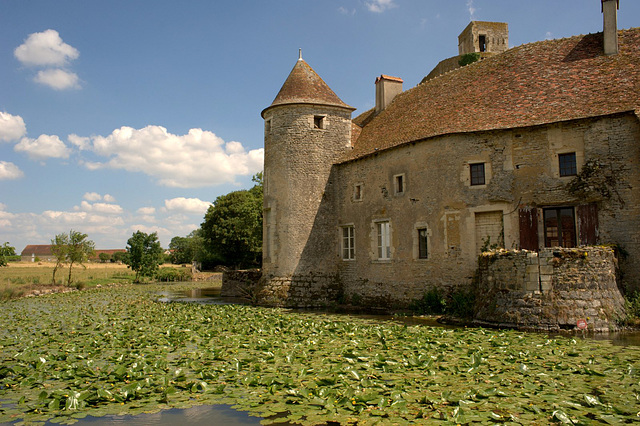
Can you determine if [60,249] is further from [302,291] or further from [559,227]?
[559,227]

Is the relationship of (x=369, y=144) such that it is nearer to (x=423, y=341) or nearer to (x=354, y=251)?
(x=354, y=251)

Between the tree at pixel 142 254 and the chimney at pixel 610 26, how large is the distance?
38083 millimetres

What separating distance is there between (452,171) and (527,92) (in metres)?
3.54

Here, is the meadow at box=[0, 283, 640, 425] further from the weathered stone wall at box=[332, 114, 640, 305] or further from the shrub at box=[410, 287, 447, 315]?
the weathered stone wall at box=[332, 114, 640, 305]

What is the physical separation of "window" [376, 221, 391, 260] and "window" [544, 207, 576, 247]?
5421 millimetres

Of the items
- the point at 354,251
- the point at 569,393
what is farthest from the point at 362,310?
the point at 569,393

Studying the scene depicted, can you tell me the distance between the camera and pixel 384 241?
57.3 ft

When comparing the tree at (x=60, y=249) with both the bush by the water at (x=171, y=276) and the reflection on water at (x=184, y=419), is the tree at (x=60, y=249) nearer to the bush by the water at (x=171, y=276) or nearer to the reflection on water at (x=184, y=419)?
the bush by the water at (x=171, y=276)

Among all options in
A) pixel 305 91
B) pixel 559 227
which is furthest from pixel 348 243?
pixel 559 227

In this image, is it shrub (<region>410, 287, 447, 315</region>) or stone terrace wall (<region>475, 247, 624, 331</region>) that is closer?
stone terrace wall (<region>475, 247, 624, 331</region>)

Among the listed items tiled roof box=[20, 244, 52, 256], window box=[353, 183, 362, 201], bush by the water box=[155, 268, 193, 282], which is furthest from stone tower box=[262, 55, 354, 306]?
tiled roof box=[20, 244, 52, 256]

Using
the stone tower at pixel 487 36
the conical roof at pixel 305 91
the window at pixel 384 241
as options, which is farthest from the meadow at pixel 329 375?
the stone tower at pixel 487 36

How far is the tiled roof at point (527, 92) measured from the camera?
1348 centimetres

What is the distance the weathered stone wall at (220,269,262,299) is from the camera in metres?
23.9
